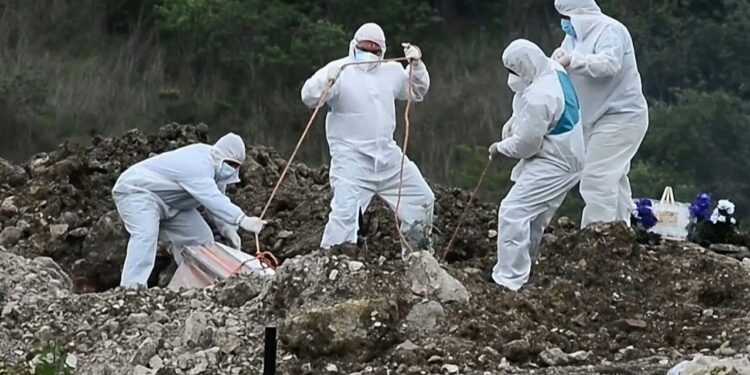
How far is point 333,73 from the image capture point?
11.6 metres

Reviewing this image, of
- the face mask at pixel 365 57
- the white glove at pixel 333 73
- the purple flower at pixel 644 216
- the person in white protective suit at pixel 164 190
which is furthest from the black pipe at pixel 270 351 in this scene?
the purple flower at pixel 644 216

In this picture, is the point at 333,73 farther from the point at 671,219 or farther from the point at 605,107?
the point at 671,219

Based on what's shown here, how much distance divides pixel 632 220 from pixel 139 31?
54.8 feet

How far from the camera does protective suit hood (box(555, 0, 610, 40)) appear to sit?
11.7 meters

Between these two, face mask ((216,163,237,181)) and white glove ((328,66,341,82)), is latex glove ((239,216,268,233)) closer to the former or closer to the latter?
face mask ((216,163,237,181))

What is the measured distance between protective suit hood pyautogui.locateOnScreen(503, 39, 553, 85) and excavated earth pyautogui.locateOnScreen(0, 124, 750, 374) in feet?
3.33

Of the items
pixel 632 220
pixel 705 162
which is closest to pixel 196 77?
pixel 705 162

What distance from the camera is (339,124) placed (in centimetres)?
1181

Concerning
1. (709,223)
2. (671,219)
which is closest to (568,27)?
(671,219)

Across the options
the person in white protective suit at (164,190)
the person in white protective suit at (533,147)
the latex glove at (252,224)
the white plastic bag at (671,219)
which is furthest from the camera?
the white plastic bag at (671,219)

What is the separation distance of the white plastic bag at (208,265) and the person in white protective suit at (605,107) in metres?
2.26

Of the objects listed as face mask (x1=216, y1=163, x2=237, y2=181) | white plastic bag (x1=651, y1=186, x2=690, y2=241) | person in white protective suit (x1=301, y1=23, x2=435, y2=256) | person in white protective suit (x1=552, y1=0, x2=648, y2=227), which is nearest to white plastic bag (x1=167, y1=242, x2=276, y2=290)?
face mask (x1=216, y1=163, x2=237, y2=181)

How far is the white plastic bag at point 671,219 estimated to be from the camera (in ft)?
42.9

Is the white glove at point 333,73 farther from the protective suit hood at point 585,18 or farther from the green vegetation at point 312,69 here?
the green vegetation at point 312,69
